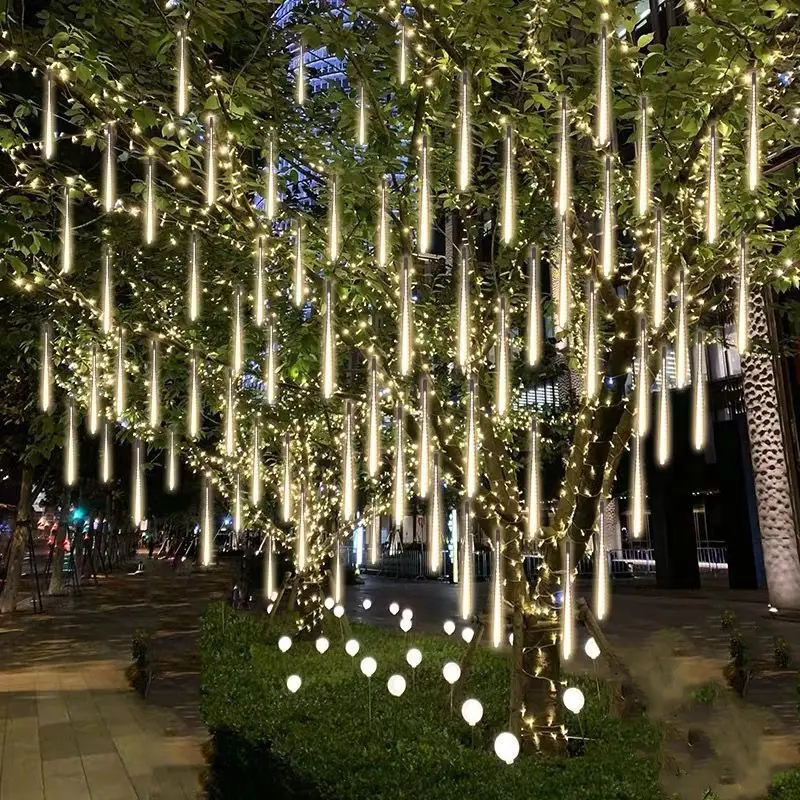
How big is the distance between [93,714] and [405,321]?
741 centimetres

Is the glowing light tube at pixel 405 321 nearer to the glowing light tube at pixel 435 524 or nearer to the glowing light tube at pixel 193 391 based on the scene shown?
the glowing light tube at pixel 435 524

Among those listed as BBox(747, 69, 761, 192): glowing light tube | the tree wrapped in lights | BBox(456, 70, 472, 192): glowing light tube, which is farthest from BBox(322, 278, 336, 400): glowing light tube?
BBox(747, 69, 761, 192): glowing light tube

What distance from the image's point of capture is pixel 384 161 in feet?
20.2

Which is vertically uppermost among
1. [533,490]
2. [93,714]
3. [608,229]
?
[608,229]

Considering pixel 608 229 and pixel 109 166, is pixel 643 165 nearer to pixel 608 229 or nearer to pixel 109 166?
pixel 608 229

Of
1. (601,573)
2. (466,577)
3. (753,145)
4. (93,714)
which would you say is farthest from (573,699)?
(93,714)

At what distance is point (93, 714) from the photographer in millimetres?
10000

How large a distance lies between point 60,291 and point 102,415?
396cm

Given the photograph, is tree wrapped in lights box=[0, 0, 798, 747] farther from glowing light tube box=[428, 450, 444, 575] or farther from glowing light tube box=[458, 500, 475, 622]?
glowing light tube box=[458, 500, 475, 622]

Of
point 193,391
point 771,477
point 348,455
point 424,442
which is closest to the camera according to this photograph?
point 424,442

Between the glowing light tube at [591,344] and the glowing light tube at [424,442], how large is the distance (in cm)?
108

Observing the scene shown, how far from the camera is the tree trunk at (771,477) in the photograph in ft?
56.7

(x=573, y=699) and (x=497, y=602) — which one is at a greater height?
(x=497, y=602)

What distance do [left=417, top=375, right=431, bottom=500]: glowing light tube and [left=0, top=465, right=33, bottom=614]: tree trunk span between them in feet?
56.8
